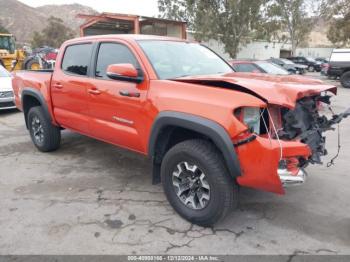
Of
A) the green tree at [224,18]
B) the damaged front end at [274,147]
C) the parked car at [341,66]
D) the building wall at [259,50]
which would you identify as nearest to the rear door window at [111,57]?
the damaged front end at [274,147]

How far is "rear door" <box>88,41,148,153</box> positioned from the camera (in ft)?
12.2

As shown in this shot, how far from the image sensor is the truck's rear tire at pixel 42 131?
217 inches

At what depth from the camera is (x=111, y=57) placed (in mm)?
4234

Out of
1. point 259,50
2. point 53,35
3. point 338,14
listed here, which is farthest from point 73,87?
point 53,35

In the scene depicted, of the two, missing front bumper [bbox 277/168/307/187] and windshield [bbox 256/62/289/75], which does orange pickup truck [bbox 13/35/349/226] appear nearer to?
missing front bumper [bbox 277/168/307/187]

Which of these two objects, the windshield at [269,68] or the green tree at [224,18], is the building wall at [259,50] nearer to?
the green tree at [224,18]

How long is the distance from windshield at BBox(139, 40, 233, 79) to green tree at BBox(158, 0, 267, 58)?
22.1 m

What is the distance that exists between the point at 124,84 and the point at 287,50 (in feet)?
158

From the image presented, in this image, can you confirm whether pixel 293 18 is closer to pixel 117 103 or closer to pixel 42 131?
pixel 42 131

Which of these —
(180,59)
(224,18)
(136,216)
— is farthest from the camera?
(224,18)

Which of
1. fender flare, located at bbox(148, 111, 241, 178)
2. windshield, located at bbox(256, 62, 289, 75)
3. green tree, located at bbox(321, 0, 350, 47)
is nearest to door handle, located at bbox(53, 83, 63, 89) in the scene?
fender flare, located at bbox(148, 111, 241, 178)

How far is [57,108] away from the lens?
17.0 ft

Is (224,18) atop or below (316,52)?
atop

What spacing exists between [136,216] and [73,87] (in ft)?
6.77
